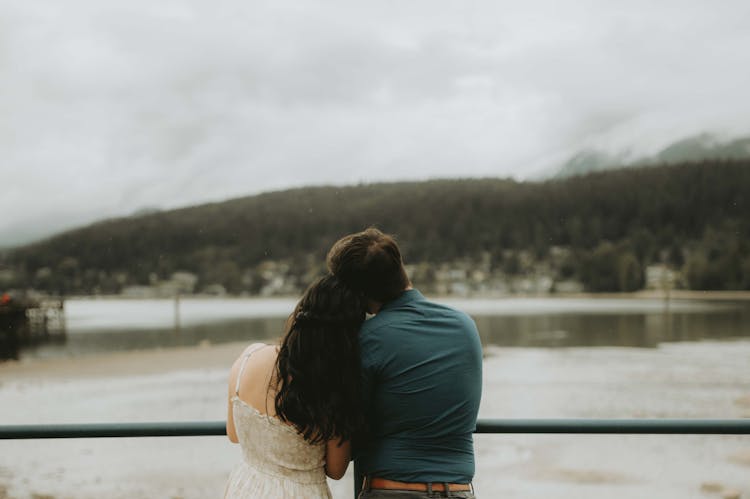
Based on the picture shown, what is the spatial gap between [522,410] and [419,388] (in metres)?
20.2

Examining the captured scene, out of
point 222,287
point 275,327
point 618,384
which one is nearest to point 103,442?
point 618,384

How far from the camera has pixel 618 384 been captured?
2667cm

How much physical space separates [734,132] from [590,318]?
118072mm

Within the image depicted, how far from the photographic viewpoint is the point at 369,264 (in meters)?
1.56

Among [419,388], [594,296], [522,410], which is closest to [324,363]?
[419,388]

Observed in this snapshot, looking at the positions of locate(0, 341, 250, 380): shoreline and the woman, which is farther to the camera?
locate(0, 341, 250, 380): shoreline

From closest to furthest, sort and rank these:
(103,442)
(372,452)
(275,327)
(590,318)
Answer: (372,452), (103,442), (275,327), (590,318)

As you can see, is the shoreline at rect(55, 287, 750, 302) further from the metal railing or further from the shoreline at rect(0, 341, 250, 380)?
the metal railing

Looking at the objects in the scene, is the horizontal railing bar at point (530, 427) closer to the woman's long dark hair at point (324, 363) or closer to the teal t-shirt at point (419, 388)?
Answer: the teal t-shirt at point (419, 388)

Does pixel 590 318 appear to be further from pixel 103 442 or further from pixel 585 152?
pixel 585 152

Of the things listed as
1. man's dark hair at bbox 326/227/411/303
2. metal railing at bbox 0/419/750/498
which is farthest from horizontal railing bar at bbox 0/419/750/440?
man's dark hair at bbox 326/227/411/303

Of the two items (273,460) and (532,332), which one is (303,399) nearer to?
(273,460)

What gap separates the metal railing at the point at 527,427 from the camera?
180cm

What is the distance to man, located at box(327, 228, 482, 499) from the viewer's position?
1541 millimetres
